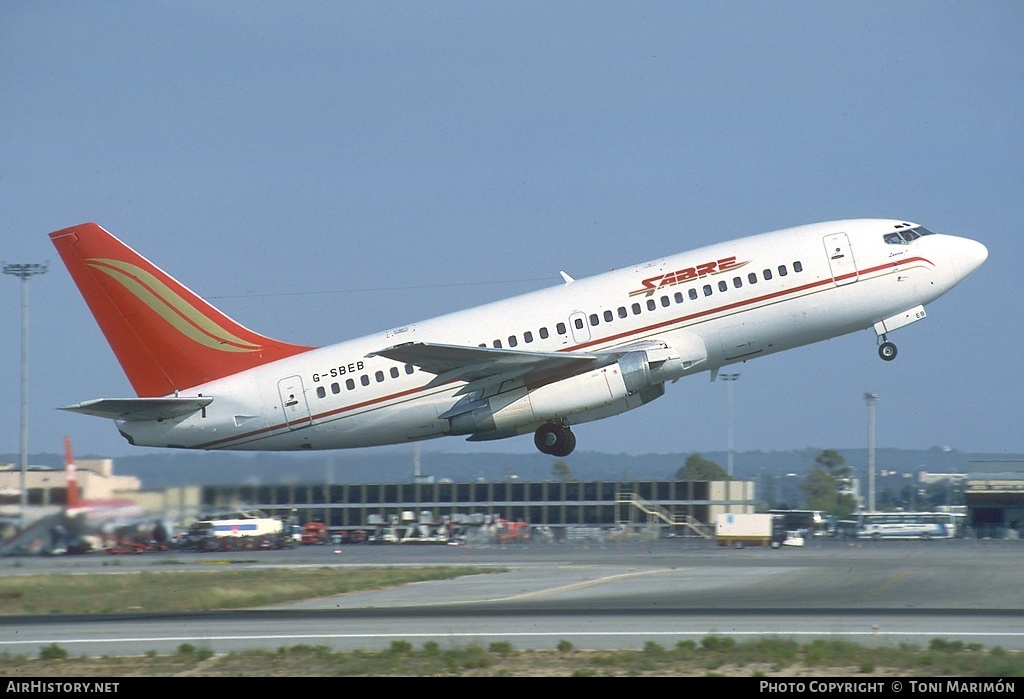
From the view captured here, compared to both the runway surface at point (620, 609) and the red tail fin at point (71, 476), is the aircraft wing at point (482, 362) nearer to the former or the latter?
the runway surface at point (620, 609)

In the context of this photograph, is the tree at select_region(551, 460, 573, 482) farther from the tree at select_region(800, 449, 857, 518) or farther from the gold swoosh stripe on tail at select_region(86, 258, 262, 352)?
the gold swoosh stripe on tail at select_region(86, 258, 262, 352)

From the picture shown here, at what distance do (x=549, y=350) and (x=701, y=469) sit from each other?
70.7 meters

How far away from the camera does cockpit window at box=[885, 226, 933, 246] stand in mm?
38562

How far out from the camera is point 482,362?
38.1 metres

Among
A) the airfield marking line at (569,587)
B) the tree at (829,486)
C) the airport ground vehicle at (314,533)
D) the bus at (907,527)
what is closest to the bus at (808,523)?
the bus at (907,527)

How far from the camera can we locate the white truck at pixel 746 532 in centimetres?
6962

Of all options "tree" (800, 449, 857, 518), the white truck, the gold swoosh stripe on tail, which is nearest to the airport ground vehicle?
the white truck

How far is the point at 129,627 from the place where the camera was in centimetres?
3180

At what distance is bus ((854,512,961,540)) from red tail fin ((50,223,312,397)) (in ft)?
180

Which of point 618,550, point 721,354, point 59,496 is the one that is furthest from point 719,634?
point 618,550

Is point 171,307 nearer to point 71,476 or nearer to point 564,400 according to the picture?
point 71,476

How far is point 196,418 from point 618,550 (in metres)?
30.5

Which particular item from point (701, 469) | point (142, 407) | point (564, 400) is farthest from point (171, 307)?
point (701, 469)

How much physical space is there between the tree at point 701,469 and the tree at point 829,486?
388 inches
